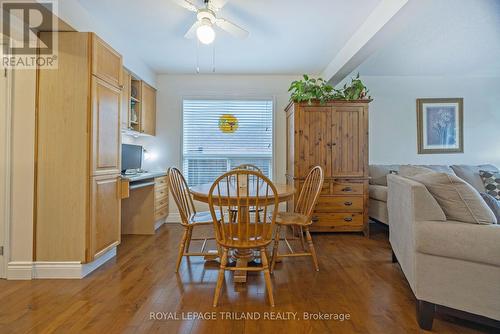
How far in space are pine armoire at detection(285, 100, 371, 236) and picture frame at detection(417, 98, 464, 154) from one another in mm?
1482

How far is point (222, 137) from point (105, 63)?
215 cm

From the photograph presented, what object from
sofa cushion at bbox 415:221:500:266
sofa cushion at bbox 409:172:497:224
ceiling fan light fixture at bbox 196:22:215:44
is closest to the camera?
sofa cushion at bbox 415:221:500:266

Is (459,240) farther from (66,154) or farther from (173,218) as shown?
(173,218)

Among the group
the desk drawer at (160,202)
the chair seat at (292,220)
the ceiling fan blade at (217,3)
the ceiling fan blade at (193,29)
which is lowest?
the desk drawer at (160,202)

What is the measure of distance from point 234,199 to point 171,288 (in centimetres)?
91

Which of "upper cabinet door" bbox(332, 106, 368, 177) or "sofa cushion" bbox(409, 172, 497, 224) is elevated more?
"upper cabinet door" bbox(332, 106, 368, 177)

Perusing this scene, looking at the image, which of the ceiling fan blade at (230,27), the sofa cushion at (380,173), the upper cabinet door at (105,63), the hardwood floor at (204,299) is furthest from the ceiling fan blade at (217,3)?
the sofa cushion at (380,173)

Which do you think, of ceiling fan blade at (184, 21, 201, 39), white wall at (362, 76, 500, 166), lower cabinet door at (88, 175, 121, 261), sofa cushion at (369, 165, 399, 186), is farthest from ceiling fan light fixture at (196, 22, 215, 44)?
white wall at (362, 76, 500, 166)

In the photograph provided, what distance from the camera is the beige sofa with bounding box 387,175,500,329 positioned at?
1.39 meters

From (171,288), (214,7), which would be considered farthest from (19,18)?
(171,288)

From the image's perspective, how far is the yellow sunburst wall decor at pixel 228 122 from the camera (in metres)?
4.18

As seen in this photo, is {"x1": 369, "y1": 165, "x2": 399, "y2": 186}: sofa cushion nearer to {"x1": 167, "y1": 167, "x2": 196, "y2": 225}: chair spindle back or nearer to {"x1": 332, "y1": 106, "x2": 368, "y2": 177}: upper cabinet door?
{"x1": 332, "y1": 106, "x2": 368, "y2": 177}: upper cabinet door

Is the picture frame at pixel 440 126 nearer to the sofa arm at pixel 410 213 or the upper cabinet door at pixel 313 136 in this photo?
the upper cabinet door at pixel 313 136

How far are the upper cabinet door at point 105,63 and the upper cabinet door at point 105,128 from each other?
7 cm
